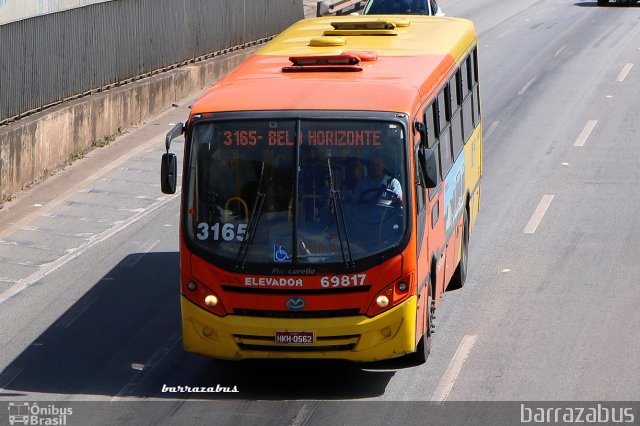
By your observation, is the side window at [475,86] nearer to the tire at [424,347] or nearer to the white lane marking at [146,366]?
the tire at [424,347]

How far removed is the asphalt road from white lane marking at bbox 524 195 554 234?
33mm

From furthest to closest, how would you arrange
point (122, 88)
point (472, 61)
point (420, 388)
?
point (122, 88) < point (472, 61) < point (420, 388)

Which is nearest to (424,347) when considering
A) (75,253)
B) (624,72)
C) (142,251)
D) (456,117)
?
(456,117)

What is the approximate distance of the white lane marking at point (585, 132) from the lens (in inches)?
949

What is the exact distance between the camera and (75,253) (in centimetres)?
1727

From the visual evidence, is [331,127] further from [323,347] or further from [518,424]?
[518,424]

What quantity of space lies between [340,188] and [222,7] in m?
20.1

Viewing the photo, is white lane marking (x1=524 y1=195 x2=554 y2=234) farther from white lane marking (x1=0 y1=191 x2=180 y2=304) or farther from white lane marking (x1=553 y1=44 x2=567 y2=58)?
white lane marking (x1=553 y1=44 x2=567 y2=58)

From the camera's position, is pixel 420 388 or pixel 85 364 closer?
pixel 420 388

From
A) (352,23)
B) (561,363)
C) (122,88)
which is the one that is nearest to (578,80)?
(122,88)

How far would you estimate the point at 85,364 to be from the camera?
1315 cm

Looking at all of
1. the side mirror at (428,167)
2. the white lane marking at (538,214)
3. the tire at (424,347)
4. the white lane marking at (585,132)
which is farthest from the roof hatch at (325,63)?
the white lane marking at (585,132)

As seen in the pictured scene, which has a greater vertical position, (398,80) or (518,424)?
(398,80)

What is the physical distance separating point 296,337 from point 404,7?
2443 cm
